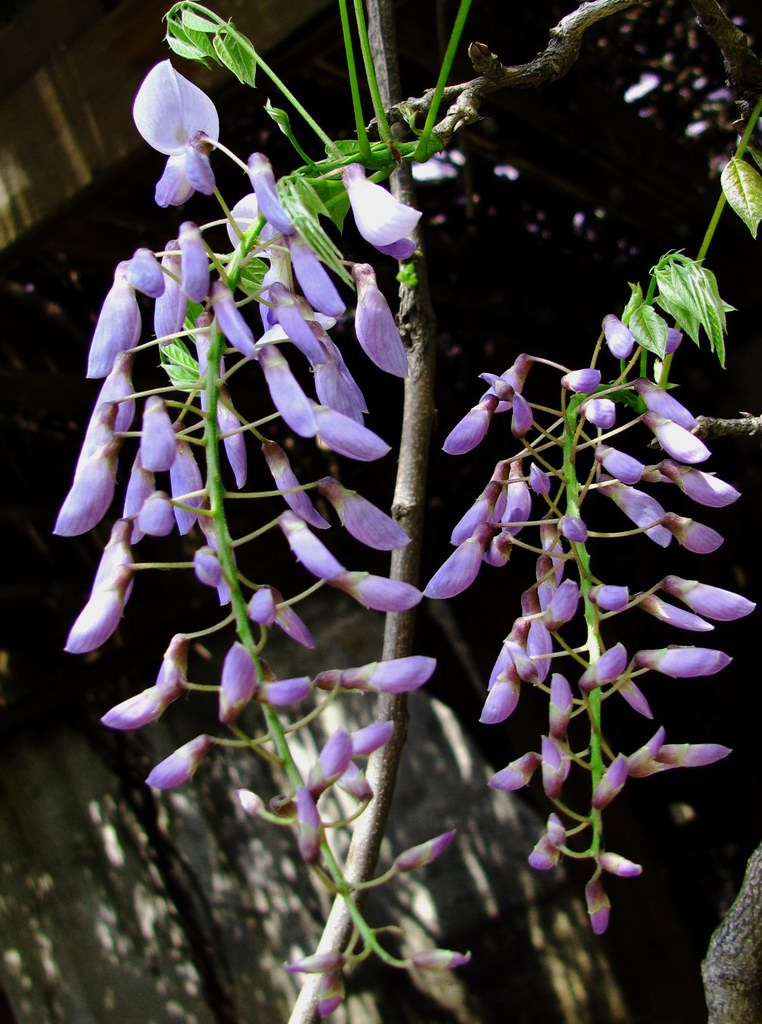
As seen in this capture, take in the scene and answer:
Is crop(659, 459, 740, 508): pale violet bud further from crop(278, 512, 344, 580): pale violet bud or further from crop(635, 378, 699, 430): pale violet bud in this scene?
crop(278, 512, 344, 580): pale violet bud

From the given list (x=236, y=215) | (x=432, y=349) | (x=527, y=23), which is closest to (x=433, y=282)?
(x=527, y=23)

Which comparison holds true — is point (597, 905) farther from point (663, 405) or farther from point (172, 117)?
point (172, 117)

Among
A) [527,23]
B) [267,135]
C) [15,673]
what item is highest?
[267,135]

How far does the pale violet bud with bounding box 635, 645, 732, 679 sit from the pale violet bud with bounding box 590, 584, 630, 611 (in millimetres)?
26

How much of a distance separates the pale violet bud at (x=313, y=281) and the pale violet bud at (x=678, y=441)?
0.20 meters

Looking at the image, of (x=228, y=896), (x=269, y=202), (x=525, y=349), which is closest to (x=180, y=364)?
(x=269, y=202)

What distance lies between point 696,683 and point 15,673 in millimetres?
2087

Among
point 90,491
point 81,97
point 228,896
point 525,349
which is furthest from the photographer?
point 228,896

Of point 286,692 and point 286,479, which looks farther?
point 286,479

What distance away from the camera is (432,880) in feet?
10.3

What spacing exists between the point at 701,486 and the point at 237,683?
0.96ft

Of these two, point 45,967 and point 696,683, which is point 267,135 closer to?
point 696,683

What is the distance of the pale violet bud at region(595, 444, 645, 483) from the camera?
0.56 metres

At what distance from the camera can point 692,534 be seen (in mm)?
577
